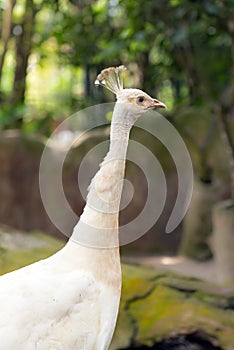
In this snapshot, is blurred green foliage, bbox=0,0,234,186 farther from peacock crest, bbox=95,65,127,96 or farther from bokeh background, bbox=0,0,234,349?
peacock crest, bbox=95,65,127,96

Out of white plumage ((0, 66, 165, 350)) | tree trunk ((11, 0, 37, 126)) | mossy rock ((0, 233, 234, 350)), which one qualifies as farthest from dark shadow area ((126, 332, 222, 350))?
tree trunk ((11, 0, 37, 126))

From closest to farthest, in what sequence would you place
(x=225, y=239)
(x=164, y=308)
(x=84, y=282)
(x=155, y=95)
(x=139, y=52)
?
(x=84, y=282)
(x=164, y=308)
(x=225, y=239)
(x=139, y=52)
(x=155, y=95)

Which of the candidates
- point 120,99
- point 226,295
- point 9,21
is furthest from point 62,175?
point 120,99

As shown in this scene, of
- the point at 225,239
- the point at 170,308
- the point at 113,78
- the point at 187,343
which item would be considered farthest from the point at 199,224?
the point at 113,78

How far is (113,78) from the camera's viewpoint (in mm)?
2334

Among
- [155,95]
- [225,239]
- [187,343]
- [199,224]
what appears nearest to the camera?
[187,343]

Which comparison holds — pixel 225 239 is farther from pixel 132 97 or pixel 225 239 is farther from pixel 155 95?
pixel 155 95

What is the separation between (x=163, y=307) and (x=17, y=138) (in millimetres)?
4432

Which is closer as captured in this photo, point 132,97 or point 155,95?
point 132,97

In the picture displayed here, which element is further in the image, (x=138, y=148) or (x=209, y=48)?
(x=209, y=48)

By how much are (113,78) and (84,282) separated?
711 mm

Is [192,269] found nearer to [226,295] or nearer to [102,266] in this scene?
[226,295]

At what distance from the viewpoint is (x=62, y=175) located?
711cm

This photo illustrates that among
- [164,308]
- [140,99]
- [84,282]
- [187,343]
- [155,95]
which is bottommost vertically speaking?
[187,343]
